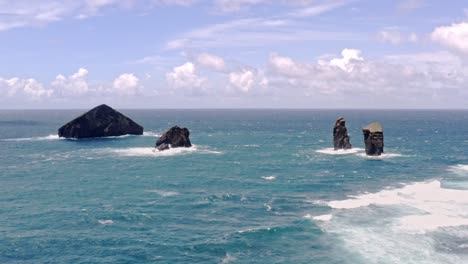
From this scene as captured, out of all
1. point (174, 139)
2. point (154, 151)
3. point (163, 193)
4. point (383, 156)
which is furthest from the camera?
point (174, 139)

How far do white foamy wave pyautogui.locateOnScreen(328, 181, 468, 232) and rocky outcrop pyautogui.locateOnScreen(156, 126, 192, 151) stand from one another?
3345 inches

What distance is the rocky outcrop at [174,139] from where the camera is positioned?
154375mm

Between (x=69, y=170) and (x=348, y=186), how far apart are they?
71572mm

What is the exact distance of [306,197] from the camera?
8575cm

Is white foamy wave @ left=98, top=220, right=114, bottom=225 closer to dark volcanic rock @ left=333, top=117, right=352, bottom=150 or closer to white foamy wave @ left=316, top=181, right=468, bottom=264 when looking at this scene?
white foamy wave @ left=316, top=181, right=468, bottom=264

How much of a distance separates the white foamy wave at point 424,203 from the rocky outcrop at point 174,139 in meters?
85.0

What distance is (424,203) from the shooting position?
80.8 meters

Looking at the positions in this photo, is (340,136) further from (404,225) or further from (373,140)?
(404,225)

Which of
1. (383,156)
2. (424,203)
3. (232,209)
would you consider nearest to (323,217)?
(232,209)

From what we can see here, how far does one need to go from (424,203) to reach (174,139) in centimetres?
9690

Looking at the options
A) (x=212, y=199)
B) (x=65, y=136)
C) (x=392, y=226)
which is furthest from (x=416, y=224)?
(x=65, y=136)

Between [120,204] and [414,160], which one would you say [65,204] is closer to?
[120,204]

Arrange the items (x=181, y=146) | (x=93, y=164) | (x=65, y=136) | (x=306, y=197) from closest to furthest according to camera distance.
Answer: (x=306, y=197)
(x=93, y=164)
(x=181, y=146)
(x=65, y=136)

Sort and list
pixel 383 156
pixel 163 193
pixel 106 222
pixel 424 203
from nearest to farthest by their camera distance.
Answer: pixel 106 222 < pixel 424 203 < pixel 163 193 < pixel 383 156
